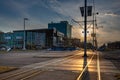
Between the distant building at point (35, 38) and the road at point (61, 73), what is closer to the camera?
the road at point (61, 73)

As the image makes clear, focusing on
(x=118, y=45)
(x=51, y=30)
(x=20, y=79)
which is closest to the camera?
(x=20, y=79)

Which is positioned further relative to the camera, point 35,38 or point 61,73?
point 35,38

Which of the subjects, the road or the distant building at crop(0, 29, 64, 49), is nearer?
the road

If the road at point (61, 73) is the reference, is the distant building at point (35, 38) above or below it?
above

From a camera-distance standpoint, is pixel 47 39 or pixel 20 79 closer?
pixel 20 79

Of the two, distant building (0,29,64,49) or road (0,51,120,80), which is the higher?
distant building (0,29,64,49)

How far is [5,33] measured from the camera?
18162 centimetres

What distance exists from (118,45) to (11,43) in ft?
279

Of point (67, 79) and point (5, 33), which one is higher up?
point (5, 33)

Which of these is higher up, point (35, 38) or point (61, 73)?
point (35, 38)

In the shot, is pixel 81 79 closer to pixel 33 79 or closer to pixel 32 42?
pixel 33 79

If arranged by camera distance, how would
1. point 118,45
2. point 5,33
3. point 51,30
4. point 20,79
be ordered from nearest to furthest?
point 20,79 < point 51,30 < point 5,33 < point 118,45

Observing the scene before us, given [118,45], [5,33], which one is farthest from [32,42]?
[118,45]

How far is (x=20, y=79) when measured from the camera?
13.8 metres
